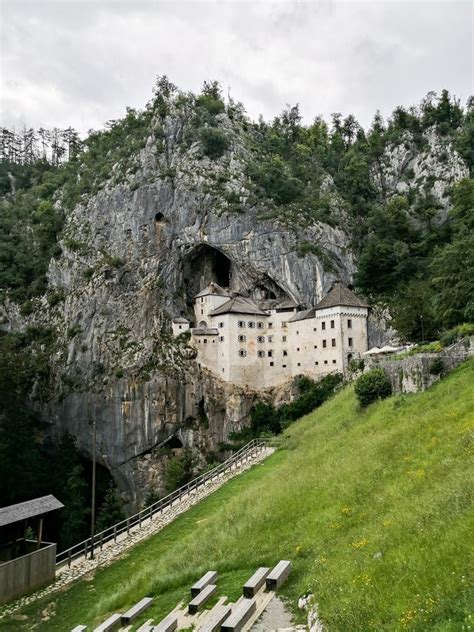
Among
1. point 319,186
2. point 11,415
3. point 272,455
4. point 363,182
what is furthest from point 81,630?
point 363,182

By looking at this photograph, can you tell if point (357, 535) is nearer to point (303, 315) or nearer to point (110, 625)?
point (110, 625)

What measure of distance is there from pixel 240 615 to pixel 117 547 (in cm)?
1321

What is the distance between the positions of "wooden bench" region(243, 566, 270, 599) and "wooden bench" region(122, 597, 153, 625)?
8.55ft

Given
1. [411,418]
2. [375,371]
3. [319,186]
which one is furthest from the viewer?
[319,186]

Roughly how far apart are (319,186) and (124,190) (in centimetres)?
2566

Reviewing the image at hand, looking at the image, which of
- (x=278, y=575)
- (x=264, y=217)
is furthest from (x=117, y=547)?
(x=264, y=217)

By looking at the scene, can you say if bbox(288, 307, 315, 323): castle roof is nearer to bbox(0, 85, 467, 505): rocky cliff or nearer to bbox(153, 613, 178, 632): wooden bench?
bbox(0, 85, 467, 505): rocky cliff

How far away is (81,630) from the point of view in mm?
10664

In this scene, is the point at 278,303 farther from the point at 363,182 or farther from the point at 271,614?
the point at 271,614

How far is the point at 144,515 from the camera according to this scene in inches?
1002

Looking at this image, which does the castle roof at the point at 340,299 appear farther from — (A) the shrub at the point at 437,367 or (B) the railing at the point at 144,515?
(A) the shrub at the point at 437,367

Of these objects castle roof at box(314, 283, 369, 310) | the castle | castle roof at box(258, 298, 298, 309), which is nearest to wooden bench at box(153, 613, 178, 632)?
the castle

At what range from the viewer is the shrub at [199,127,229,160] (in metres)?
65.1

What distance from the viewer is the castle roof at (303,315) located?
5440 cm
